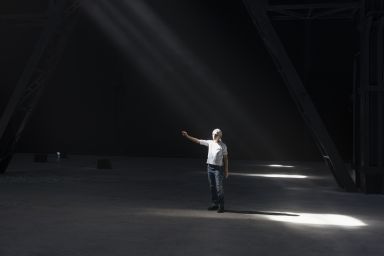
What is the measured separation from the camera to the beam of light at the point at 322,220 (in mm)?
9617

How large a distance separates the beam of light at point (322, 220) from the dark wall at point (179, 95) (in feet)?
72.0

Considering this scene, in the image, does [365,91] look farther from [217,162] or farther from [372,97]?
[217,162]

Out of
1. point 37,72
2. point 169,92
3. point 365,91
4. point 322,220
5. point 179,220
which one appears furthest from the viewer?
point 169,92

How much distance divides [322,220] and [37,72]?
13.9 meters

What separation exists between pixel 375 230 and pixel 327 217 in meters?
1.58

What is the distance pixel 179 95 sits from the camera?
109 ft

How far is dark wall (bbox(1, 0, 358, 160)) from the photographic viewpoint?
32.5 m

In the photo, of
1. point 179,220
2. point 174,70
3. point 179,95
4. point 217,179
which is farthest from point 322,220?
point 174,70

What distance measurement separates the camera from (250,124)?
1291 inches

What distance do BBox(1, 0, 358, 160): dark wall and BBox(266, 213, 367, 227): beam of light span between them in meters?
21.9

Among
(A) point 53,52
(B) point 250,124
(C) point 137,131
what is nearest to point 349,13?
(A) point 53,52

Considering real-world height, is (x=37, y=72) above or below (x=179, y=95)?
below

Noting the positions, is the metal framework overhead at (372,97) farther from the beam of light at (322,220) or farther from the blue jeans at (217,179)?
the blue jeans at (217,179)

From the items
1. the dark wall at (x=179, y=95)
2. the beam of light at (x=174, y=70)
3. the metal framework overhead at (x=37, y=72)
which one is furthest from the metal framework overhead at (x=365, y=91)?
the beam of light at (x=174, y=70)
